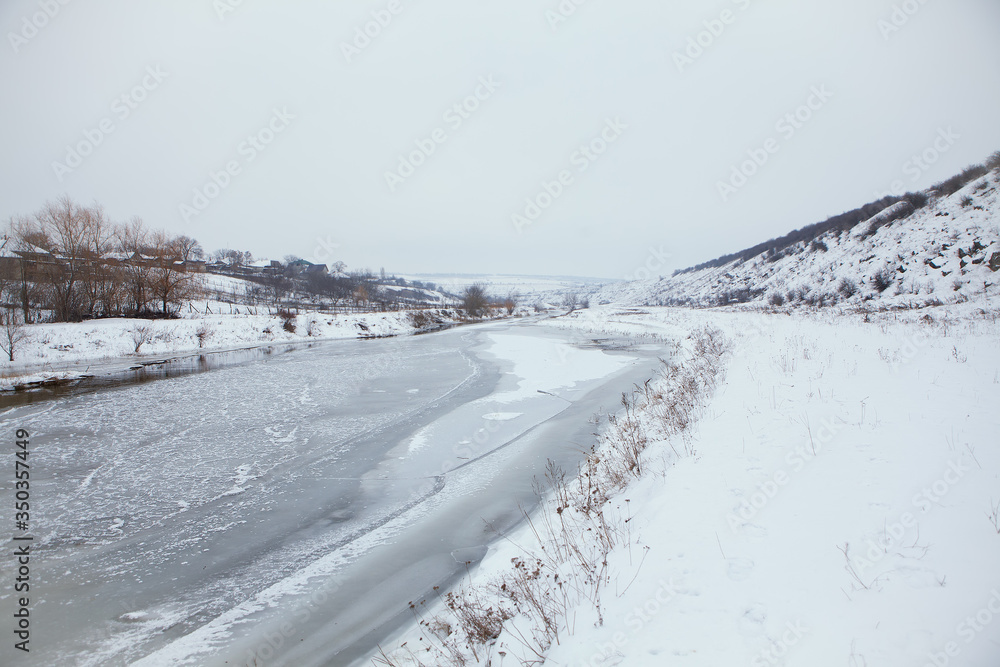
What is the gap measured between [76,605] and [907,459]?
8.63 metres

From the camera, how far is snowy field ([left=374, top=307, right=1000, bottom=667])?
263cm

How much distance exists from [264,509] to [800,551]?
6841mm

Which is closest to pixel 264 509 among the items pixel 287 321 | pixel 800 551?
pixel 800 551

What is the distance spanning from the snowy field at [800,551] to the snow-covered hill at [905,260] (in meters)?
18.4

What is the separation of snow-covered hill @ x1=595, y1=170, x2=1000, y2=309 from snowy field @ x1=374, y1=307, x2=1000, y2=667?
18432 mm

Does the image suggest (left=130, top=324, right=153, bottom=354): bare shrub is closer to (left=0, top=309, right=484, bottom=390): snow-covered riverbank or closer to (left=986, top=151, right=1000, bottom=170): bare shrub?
(left=0, top=309, right=484, bottom=390): snow-covered riverbank

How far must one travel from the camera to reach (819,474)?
177 inches

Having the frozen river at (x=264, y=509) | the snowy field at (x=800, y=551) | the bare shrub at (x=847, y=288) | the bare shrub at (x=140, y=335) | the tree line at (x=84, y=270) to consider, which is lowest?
the frozen river at (x=264, y=509)

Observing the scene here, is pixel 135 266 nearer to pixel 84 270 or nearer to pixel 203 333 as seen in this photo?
pixel 84 270

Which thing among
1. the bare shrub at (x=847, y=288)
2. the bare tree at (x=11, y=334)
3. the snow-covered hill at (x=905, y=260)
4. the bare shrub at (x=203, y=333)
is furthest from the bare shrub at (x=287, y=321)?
the bare shrub at (x=847, y=288)

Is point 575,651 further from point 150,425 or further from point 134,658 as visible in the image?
point 150,425

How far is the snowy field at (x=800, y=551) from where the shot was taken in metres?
2.63

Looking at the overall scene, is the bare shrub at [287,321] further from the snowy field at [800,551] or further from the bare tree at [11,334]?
the snowy field at [800,551]

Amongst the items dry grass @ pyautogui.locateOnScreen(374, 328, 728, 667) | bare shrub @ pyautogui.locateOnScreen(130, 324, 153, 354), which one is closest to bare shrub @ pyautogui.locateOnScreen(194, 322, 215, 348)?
bare shrub @ pyautogui.locateOnScreen(130, 324, 153, 354)
